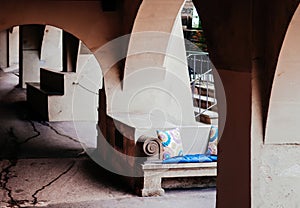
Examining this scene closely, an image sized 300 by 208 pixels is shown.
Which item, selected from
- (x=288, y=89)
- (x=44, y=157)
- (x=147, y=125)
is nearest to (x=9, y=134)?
(x=44, y=157)

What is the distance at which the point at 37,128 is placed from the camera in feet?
34.9

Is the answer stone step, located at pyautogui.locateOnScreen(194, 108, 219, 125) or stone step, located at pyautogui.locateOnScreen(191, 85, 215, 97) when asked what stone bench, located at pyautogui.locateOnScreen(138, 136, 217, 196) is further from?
stone step, located at pyautogui.locateOnScreen(191, 85, 215, 97)

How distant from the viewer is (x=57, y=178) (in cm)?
721

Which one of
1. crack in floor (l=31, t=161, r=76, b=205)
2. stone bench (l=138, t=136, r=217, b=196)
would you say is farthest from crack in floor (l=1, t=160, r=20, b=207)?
stone bench (l=138, t=136, r=217, b=196)

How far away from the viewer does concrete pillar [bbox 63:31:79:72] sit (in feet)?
37.4

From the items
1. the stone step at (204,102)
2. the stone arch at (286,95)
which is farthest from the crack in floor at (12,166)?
the stone arch at (286,95)

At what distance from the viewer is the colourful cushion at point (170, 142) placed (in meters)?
6.83

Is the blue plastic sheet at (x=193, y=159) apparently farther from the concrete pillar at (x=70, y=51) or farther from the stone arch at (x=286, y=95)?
the concrete pillar at (x=70, y=51)

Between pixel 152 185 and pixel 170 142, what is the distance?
682mm

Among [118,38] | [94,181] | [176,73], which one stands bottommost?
[94,181]

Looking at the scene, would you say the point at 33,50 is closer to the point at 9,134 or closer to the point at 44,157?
the point at 9,134

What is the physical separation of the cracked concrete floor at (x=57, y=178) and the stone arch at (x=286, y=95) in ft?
9.70

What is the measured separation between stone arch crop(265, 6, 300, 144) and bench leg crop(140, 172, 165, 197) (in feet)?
10.7

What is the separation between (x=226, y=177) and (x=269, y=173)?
0.42 meters
